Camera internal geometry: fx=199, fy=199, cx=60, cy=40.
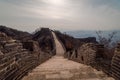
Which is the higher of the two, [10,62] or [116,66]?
[10,62]

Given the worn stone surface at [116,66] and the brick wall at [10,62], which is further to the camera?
the worn stone surface at [116,66]

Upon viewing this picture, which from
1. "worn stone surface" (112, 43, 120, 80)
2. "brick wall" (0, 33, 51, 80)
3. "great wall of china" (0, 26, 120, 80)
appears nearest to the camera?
"brick wall" (0, 33, 51, 80)

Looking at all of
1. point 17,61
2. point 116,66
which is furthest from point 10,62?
point 116,66

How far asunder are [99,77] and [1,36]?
3.69 metres

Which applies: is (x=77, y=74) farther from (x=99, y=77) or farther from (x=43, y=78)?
(x=43, y=78)

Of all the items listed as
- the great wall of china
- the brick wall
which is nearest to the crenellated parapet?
the great wall of china

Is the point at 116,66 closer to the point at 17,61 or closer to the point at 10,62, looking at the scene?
the point at 17,61

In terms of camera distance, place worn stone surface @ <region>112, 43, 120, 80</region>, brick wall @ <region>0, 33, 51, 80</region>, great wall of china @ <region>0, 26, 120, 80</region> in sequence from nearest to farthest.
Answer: brick wall @ <region>0, 33, 51, 80</region> → great wall of china @ <region>0, 26, 120, 80</region> → worn stone surface @ <region>112, 43, 120, 80</region>

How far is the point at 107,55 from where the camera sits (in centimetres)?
902

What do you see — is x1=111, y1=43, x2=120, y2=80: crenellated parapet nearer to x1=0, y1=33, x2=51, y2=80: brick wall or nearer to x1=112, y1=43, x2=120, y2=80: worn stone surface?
x1=112, y1=43, x2=120, y2=80: worn stone surface

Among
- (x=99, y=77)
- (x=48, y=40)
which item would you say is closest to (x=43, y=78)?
(x=99, y=77)

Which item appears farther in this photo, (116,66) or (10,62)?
(116,66)

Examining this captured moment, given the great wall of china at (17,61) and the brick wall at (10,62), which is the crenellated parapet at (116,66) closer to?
the great wall of china at (17,61)

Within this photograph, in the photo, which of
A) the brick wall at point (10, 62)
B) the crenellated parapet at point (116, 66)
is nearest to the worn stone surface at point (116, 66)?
the crenellated parapet at point (116, 66)
